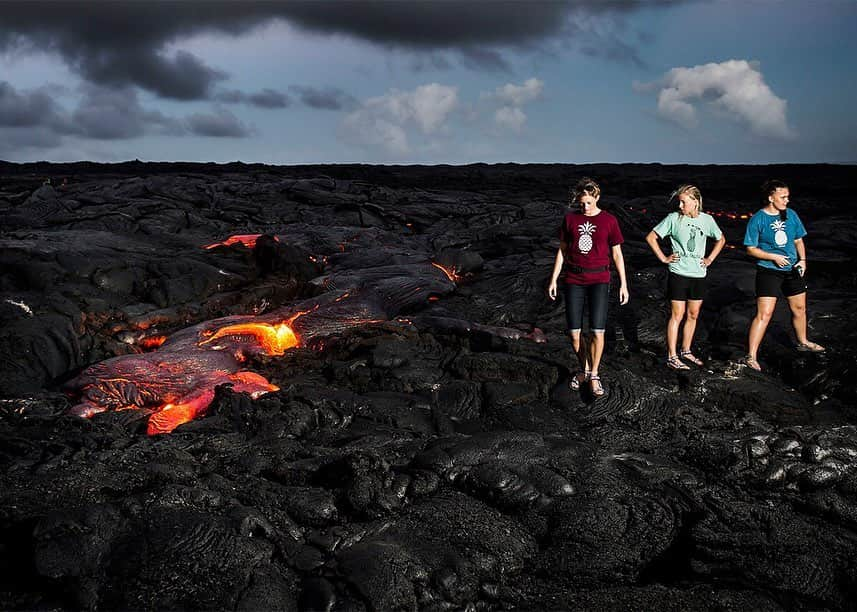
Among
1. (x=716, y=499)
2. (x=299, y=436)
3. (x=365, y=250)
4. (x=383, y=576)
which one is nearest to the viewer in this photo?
(x=383, y=576)

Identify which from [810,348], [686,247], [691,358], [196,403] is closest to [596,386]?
[691,358]

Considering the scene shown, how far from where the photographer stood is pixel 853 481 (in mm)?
4602

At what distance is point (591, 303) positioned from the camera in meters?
5.78

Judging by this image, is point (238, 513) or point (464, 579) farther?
point (238, 513)

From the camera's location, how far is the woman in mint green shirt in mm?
6195

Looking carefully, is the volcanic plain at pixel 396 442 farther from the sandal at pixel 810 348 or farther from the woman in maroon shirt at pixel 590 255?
the woman in maroon shirt at pixel 590 255

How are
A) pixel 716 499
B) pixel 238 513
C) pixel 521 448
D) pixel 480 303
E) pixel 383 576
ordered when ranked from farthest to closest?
1. pixel 480 303
2. pixel 521 448
3. pixel 716 499
4. pixel 238 513
5. pixel 383 576

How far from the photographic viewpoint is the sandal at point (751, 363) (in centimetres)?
660

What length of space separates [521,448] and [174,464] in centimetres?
268

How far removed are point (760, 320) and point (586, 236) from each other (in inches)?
96.0

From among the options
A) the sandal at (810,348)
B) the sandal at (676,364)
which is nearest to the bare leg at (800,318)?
the sandal at (810,348)

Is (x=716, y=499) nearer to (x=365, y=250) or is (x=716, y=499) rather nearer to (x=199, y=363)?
(x=199, y=363)

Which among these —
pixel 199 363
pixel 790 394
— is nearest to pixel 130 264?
pixel 199 363

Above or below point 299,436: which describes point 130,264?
above
